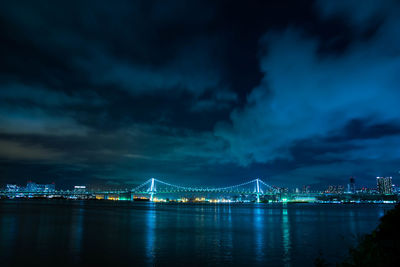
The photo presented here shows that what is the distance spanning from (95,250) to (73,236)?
21.6 feet

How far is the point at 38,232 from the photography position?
998 inches

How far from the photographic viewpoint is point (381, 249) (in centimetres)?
791

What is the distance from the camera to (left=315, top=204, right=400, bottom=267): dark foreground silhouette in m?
6.87

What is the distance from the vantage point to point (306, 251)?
59.2ft

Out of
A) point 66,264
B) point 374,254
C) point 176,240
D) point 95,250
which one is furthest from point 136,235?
point 374,254

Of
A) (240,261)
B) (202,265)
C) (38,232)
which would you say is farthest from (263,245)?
(38,232)

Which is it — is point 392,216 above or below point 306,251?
above

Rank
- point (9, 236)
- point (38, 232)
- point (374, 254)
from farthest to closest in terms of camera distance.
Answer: point (38, 232) → point (9, 236) → point (374, 254)

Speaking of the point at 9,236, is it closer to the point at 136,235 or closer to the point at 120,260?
the point at 136,235

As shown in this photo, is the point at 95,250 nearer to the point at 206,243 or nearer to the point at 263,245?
the point at 206,243

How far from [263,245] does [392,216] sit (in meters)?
9.93

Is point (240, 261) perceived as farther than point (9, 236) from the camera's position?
No

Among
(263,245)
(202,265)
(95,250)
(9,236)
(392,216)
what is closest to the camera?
(392,216)

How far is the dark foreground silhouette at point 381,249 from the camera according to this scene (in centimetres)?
687
